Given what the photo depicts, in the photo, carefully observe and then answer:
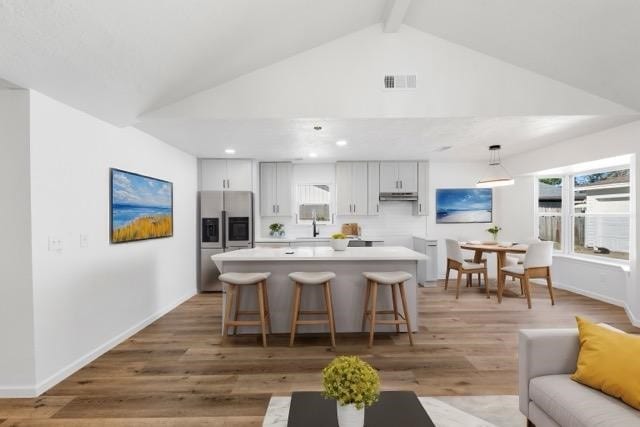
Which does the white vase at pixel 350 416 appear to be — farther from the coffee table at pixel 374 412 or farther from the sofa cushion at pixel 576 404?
the sofa cushion at pixel 576 404

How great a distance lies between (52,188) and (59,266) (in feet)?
2.10

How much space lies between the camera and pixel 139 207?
3859 mm

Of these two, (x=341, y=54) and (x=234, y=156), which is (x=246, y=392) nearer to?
(x=341, y=54)

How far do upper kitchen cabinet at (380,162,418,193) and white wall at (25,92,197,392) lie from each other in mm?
3926

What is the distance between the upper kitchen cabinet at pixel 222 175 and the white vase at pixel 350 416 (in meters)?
4.82

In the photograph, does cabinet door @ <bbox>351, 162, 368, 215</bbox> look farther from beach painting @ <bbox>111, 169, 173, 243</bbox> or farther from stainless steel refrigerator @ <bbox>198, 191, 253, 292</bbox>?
beach painting @ <bbox>111, 169, 173, 243</bbox>

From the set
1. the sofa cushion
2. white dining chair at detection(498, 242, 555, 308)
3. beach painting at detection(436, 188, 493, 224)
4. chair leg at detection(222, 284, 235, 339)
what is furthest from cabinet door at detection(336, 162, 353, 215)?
the sofa cushion

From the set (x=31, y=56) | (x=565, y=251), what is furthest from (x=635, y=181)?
(x=31, y=56)

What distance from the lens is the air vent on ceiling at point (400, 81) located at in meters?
3.39

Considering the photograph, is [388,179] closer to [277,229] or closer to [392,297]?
[277,229]

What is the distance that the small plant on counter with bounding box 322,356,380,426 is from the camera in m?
1.35

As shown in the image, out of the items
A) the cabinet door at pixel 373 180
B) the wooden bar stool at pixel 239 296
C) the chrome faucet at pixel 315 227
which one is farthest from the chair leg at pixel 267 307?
the cabinet door at pixel 373 180

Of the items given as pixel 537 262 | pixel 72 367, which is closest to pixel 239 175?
pixel 72 367

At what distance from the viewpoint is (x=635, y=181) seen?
3918 mm
